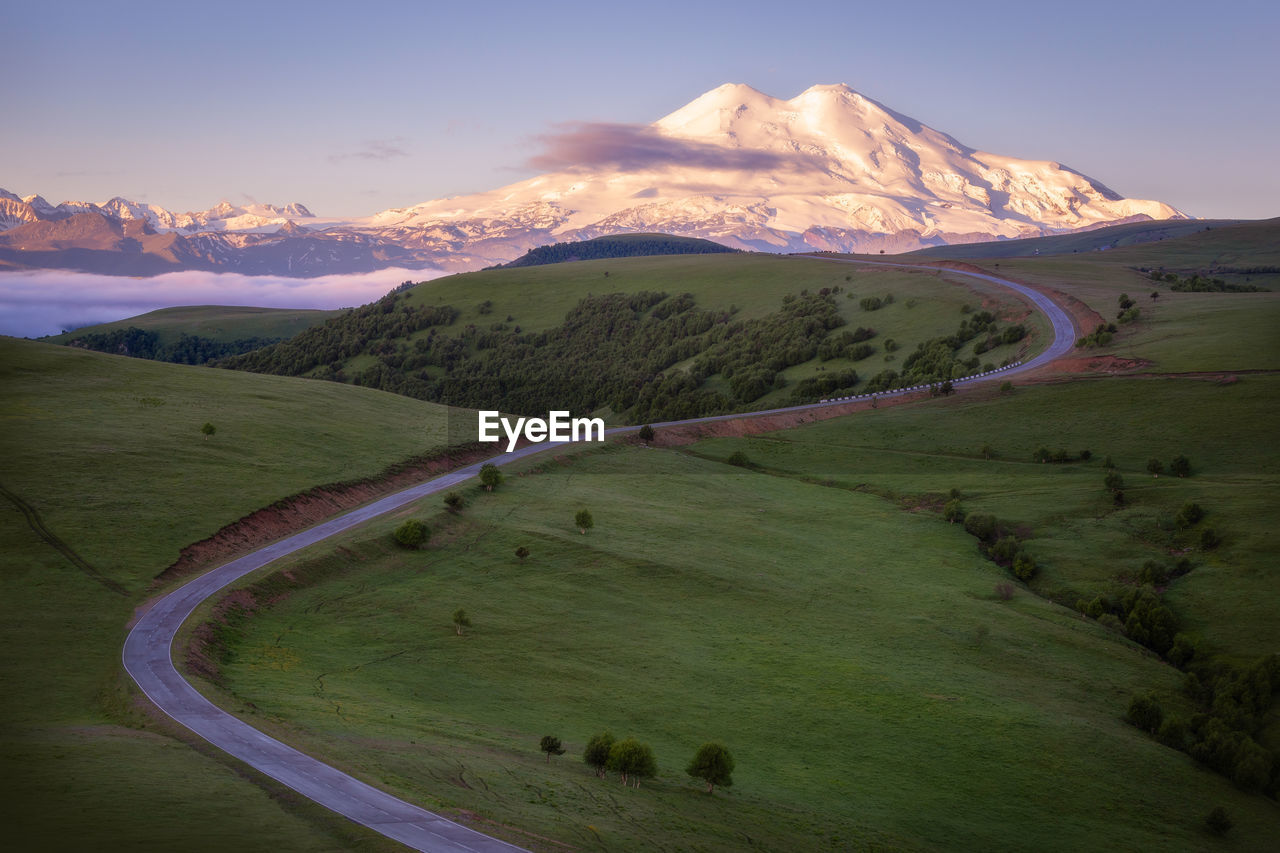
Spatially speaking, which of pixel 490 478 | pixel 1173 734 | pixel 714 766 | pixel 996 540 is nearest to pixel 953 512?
pixel 996 540

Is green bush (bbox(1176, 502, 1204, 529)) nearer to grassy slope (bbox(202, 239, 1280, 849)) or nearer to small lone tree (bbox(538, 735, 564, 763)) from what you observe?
grassy slope (bbox(202, 239, 1280, 849))

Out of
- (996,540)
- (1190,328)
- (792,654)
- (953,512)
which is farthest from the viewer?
(1190,328)

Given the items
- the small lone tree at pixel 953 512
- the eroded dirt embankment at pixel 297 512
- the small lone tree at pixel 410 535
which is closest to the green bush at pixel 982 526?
the small lone tree at pixel 953 512

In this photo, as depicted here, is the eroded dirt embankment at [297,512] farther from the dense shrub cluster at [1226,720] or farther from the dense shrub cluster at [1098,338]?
the dense shrub cluster at [1098,338]

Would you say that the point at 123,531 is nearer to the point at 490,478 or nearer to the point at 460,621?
the point at 460,621

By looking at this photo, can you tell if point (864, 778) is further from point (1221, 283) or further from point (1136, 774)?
point (1221, 283)

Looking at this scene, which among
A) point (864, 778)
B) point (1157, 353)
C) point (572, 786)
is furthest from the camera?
point (1157, 353)

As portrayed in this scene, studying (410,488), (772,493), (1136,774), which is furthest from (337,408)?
(1136,774)
